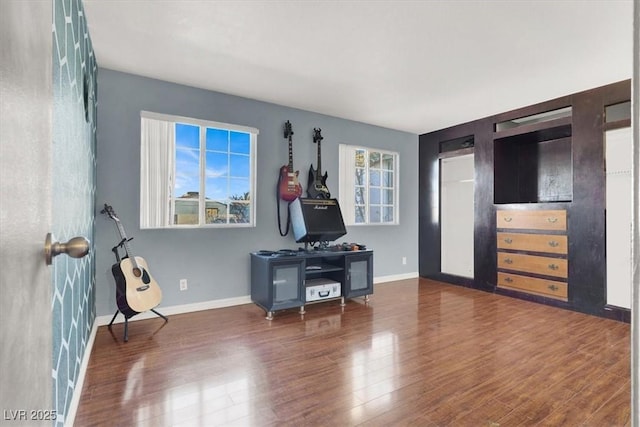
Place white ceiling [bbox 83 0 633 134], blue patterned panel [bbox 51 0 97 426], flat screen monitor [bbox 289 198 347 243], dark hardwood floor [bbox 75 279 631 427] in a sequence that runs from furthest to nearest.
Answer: flat screen monitor [bbox 289 198 347 243], white ceiling [bbox 83 0 633 134], dark hardwood floor [bbox 75 279 631 427], blue patterned panel [bbox 51 0 97 426]

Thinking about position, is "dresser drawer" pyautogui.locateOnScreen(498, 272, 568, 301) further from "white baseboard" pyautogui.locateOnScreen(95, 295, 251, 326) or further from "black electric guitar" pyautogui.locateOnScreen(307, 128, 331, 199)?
"white baseboard" pyautogui.locateOnScreen(95, 295, 251, 326)

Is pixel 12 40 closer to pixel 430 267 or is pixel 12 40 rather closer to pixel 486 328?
pixel 486 328

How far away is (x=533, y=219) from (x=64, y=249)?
4488mm

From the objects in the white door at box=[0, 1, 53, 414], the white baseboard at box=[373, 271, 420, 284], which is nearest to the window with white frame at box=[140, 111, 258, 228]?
the white baseboard at box=[373, 271, 420, 284]

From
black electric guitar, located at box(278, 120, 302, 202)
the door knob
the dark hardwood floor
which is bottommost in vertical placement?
the dark hardwood floor

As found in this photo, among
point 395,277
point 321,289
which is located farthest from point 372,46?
point 395,277

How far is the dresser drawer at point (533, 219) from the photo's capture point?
371 centimetres

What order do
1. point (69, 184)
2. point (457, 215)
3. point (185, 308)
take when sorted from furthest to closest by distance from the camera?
1. point (457, 215)
2. point (185, 308)
3. point (69, 184)

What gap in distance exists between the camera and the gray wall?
306cm

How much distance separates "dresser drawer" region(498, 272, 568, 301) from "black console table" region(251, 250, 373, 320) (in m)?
1.79

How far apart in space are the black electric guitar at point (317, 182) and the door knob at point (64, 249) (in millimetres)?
3451

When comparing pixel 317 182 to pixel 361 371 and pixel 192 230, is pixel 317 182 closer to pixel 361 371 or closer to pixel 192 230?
pixel 192 230

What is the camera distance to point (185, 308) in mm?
3400

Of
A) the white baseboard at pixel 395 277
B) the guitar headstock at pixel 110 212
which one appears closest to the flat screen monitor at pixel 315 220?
the white baseboard at pixel 395 277
